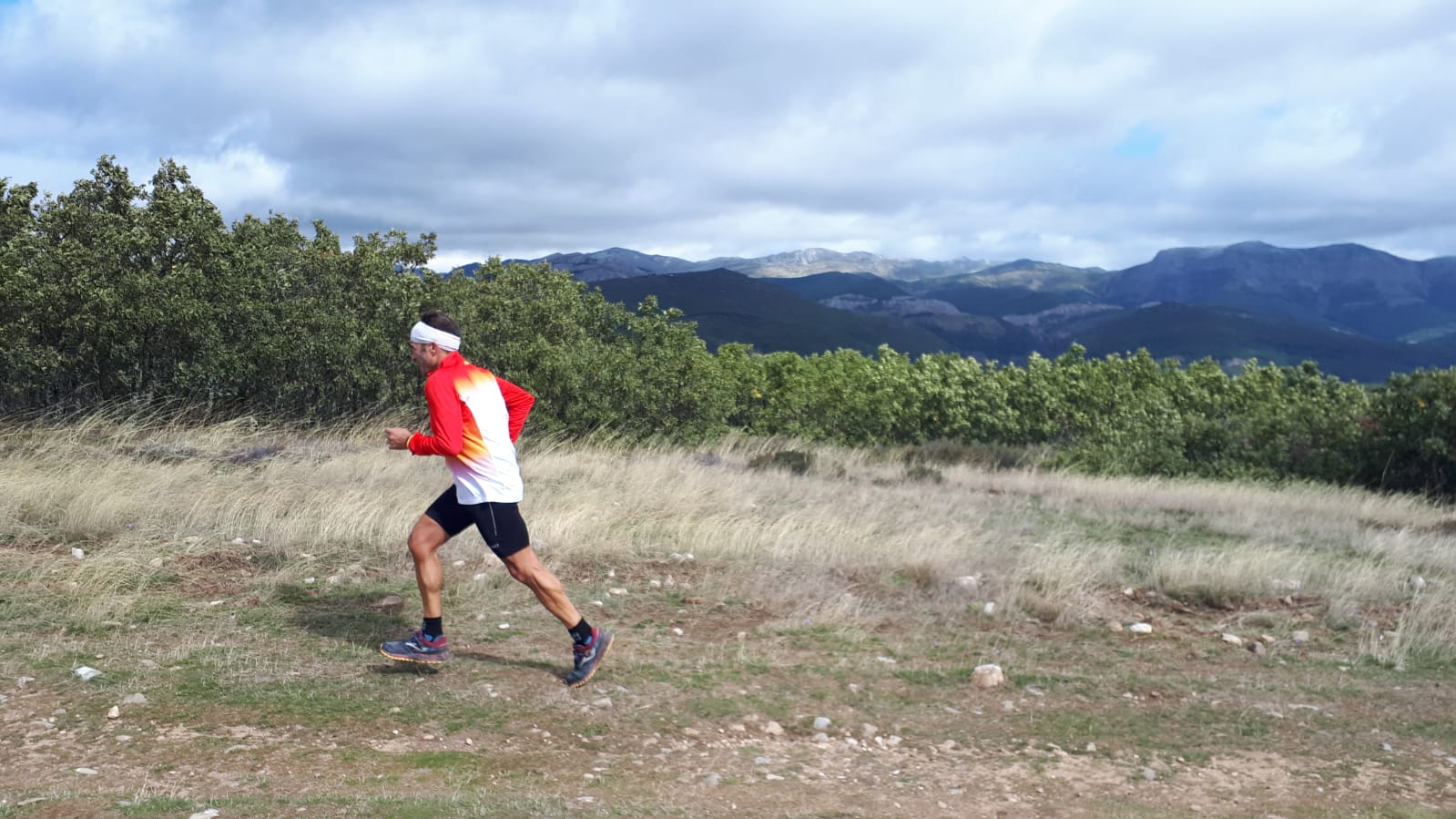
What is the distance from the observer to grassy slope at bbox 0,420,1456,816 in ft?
14.2

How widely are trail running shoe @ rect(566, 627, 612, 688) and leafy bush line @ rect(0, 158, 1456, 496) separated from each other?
37.0 ft

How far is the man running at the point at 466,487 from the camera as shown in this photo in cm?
513

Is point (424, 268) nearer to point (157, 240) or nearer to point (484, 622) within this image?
point (157, 240)

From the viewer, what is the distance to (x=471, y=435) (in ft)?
17.2

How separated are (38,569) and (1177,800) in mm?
7229

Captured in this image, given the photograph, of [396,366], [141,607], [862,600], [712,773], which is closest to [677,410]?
[396,366]

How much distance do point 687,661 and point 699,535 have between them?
296cm

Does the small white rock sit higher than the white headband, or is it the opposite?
the white headband

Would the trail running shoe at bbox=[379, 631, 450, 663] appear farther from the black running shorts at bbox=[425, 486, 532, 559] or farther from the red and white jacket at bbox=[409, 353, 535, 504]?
the red and white jacket at bbox=[409, 353, 535, 504]

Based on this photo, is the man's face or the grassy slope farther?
the man's face

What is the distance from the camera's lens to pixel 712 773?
4480mm

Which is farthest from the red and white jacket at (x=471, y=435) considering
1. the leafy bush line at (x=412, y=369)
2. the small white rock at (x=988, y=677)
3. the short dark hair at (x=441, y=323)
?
the leafy bush line at (x=412, y=369)

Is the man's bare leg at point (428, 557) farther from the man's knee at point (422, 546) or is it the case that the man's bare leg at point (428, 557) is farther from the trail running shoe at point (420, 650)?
the trail running shoe at point (420, 650)

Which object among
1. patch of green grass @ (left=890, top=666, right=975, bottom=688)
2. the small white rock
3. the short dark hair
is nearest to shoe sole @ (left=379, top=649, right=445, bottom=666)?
the short dark hair
